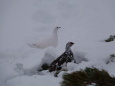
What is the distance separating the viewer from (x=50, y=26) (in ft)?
28.9

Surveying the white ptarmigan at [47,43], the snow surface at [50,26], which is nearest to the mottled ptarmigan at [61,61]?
the snow surface at [50,26]

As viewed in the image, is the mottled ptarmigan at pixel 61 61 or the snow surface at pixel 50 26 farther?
the snow surface at pixel 50 26

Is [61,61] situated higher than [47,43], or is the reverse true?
[47,43]

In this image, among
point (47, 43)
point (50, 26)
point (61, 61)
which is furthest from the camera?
point (50, 26)

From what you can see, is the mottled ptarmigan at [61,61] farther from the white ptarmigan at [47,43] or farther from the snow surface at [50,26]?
the white ptarmigan at [47,43]

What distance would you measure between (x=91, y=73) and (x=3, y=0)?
466 inches

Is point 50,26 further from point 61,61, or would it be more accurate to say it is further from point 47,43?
point 61,61

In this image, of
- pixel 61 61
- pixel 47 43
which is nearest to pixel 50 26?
pixel 47 43

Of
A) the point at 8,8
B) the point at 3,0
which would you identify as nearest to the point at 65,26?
the point at 8,8

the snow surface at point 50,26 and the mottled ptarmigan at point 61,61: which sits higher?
the snow surface at point 50,26

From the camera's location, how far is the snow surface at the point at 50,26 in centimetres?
434

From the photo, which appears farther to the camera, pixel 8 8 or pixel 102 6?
pixel 8 8

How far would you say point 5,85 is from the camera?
8.59ft

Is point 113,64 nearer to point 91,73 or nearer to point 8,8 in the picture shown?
point 91,73
